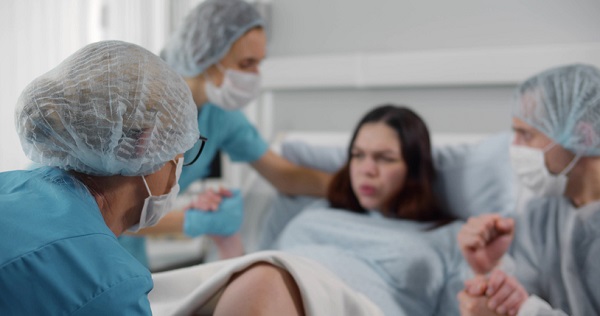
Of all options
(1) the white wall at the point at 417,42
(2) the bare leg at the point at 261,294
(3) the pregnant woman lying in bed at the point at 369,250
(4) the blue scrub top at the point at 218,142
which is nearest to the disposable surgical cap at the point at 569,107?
(3) the pregnant woman lying in bed at the point at 369,250

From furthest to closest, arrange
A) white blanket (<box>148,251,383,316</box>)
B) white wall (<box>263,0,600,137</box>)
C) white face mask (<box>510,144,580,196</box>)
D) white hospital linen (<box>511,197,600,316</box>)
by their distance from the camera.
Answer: white wall (<box>263,0,600,137</box>), white face mask (<box>510,144,580,196</box>), white hospital linen (<box>511,197,600,316</box>), white blanket (<box>148,251,383,316</box>)

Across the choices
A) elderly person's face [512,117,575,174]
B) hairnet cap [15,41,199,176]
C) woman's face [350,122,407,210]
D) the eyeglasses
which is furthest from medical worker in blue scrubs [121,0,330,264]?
elderly person's face [512,117,575,174]

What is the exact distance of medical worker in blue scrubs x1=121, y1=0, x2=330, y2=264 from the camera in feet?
5.29

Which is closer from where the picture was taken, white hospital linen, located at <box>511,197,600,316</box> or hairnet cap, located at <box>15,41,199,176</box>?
hairnet cap, located at <box>15,41,199,176</box>

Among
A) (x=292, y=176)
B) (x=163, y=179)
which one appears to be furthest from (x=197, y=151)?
(x=292, y=176)

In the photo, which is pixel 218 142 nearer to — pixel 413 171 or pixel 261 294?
pixel 413 171

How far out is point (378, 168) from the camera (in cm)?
172

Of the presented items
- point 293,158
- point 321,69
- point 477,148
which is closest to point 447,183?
point 477,148

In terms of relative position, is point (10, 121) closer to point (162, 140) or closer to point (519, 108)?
point (162, 140)

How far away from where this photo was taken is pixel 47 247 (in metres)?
0.73

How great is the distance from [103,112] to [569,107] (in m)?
1.11

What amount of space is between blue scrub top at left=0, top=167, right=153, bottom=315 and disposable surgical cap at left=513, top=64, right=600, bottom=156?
1073 millimetres

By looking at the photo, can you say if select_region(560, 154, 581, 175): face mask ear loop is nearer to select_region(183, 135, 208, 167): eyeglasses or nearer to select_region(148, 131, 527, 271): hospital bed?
select_region(148, 131, 527, 271): hospital bed

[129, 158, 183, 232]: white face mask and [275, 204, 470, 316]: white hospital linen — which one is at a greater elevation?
[129, 158, 183, 232]: white face mask
